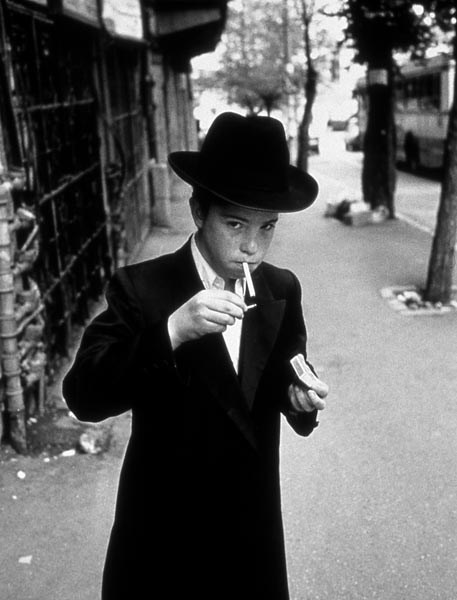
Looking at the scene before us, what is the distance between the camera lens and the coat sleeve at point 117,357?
1920 mm

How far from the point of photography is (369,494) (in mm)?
4523

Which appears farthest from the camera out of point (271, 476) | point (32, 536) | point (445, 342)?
point (445, 342)

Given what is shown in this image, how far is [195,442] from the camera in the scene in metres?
2.16

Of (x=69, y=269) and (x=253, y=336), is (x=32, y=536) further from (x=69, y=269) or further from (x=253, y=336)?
(x=69, y=269)

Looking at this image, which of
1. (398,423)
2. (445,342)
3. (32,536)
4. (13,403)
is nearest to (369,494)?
(398,423)

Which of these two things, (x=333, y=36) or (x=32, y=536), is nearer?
(x=32, y=536)

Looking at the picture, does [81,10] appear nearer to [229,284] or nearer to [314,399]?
[229,284]

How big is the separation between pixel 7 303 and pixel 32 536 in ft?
4.44

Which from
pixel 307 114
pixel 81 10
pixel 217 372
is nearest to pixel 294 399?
pixel 217 372

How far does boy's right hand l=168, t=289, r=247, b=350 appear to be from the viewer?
71.3 inches

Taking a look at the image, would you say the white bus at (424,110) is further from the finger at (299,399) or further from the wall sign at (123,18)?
the finger at (299,399)

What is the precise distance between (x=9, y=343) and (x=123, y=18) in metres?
7.12

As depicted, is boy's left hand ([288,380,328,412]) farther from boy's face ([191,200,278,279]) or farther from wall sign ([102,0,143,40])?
wall sign ([102,0,143,40])

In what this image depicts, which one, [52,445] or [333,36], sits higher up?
[333,36]
